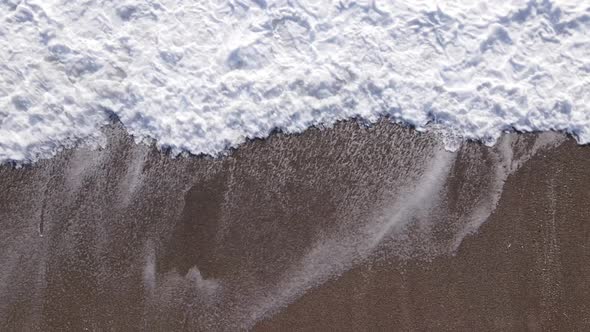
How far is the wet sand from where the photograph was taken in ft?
13.6

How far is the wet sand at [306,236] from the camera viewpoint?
13.6ft

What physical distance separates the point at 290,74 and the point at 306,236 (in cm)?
126

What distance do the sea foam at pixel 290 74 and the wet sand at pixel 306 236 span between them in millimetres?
173

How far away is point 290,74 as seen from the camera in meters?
4.22

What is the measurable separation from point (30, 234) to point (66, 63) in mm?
1354

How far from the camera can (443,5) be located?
14.0ft

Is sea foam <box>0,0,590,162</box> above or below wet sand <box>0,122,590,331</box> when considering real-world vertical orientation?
above

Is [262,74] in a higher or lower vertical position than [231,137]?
higher

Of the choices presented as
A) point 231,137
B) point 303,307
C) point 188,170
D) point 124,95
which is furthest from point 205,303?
point 124,95

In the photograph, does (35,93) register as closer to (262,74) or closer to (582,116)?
(262,74)

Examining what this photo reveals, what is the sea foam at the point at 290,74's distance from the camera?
13.8 ft

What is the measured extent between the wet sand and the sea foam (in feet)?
0.57

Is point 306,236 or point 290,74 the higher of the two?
point 290,74

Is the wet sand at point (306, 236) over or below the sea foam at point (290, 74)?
below
